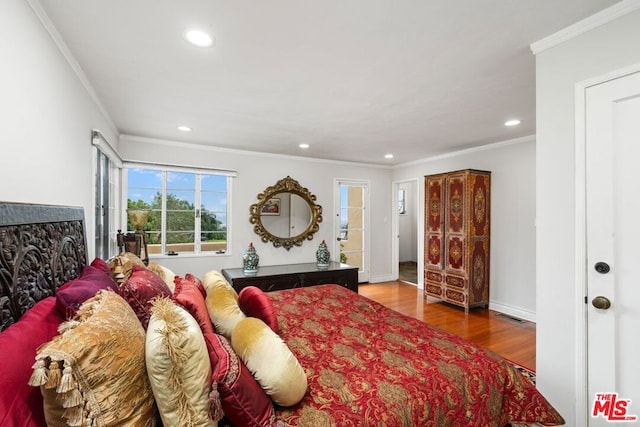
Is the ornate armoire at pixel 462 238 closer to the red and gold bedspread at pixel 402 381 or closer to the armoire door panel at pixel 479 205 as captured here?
the armoire door panel at pixel 479 205

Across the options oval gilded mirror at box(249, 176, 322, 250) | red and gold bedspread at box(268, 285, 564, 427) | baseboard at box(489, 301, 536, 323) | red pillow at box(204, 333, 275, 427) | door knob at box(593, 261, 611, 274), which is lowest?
baseboard at box(489, 301, 536, 323)

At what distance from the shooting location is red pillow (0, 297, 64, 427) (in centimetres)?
73

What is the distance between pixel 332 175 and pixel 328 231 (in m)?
1.04

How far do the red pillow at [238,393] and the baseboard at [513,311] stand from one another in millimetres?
4105

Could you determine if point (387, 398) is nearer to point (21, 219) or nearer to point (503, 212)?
point (21, 219)

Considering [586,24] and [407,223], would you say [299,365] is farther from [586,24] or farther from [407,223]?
[407,223]

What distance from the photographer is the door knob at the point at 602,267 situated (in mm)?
1545

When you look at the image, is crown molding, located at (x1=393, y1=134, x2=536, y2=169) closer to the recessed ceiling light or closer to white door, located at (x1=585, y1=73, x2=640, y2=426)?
white door, located at (x1=585, y1=73, x2=640, y2=426)

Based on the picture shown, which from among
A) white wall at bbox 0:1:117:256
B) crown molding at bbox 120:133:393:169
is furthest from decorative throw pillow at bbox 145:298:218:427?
crown molding at bbox 120:133:393:169

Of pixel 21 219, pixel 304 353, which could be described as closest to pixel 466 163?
pixel 304 353

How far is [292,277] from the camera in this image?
4070 millimetres

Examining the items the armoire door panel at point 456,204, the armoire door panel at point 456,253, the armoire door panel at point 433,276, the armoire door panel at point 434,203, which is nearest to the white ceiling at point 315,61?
the armoire door panel at point 456,204

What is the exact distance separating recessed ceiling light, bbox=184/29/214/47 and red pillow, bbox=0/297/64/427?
5.18ft

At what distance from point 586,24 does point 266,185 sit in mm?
4091
